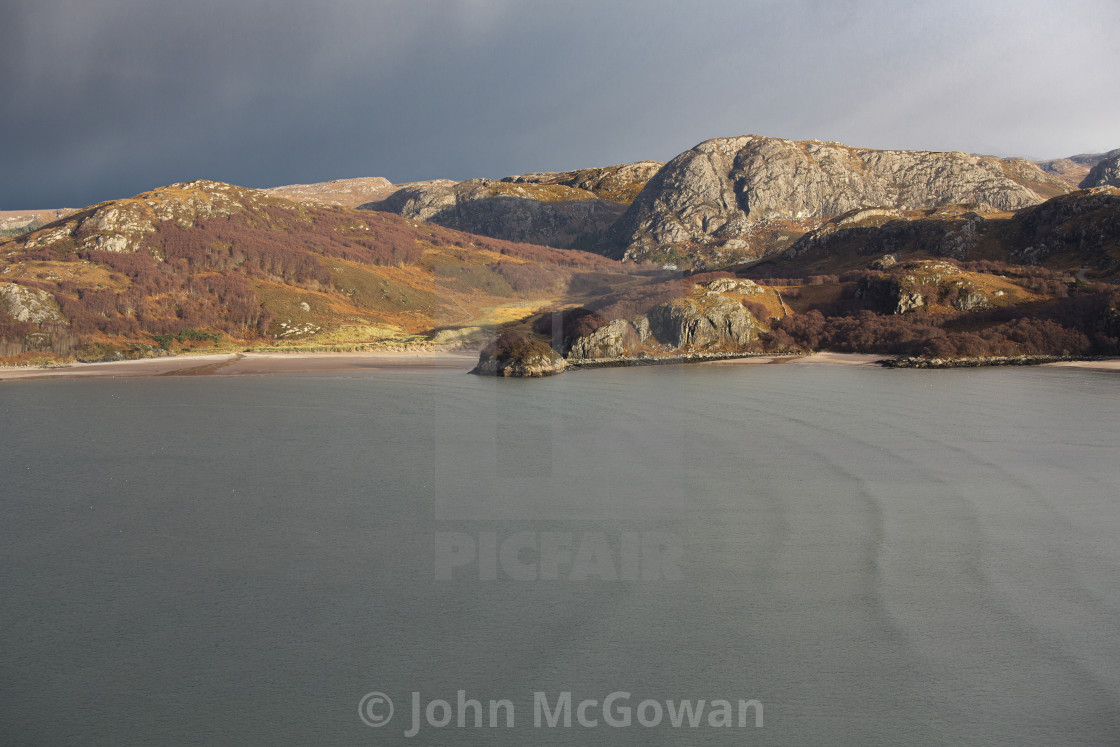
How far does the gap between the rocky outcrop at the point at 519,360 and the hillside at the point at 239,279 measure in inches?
913

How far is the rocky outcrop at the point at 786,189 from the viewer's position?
14638 cm

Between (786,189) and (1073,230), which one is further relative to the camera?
(786,189)

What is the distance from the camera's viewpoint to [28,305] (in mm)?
52312

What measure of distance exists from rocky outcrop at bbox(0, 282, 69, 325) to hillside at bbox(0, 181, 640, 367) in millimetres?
125

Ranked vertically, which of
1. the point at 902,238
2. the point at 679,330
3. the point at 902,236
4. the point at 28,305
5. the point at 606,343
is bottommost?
the point at 606,343

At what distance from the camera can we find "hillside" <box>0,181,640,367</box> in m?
55.9

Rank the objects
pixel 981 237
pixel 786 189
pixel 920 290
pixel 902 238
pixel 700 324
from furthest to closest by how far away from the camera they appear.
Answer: pixel 786 189 → pixel 902 238 → pixel 981 237 → pixel 920 290 → pixel 700 324

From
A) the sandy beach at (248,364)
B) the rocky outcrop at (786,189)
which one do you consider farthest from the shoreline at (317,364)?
the rocky outcrop at (786,189)

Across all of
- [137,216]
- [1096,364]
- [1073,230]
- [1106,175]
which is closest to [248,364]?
[1096,364]

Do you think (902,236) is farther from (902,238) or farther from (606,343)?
(606,343)

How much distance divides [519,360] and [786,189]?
465 feet

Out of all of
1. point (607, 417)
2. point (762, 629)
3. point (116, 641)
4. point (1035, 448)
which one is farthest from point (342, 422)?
point (1035, 448)

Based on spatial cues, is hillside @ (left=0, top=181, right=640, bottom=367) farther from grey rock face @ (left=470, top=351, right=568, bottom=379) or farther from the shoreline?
grey rock face @ (left=470, top=351, right=568, bottom=379)

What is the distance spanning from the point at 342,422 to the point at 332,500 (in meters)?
8.59
